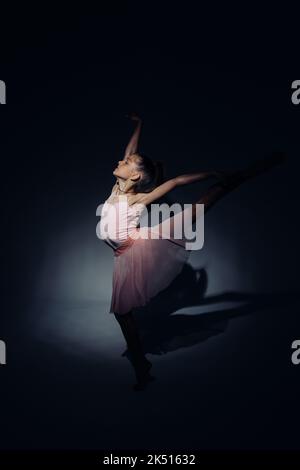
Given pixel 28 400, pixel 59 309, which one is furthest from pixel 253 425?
pixel 59 309

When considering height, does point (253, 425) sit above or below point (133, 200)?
below

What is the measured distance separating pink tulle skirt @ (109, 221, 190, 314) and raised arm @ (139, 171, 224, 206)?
188 mm

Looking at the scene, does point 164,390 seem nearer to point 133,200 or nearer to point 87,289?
point 133,200

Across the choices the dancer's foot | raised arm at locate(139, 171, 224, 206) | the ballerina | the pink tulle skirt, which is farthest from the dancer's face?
the dancer's foot

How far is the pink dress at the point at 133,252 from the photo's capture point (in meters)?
2.75

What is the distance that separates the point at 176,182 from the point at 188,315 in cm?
104

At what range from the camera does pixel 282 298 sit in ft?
12.3

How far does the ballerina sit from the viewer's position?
275 centimetres

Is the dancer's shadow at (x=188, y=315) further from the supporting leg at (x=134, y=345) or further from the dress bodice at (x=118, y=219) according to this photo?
the dress bodice at (x=118, y=219)

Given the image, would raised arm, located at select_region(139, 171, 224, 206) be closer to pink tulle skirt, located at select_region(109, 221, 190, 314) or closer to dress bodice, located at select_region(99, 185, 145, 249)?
dress bodice, located at select_region(99, 185, 145, 249)

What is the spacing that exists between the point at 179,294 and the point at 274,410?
1253 millimetres

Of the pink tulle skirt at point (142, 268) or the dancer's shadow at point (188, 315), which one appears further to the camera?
the dancer's shadow at point (188, 315)

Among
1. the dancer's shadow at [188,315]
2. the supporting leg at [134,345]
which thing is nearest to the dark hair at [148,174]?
the supporting leg at [134,345]

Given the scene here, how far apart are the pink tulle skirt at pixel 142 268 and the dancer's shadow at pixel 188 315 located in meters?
0.41
